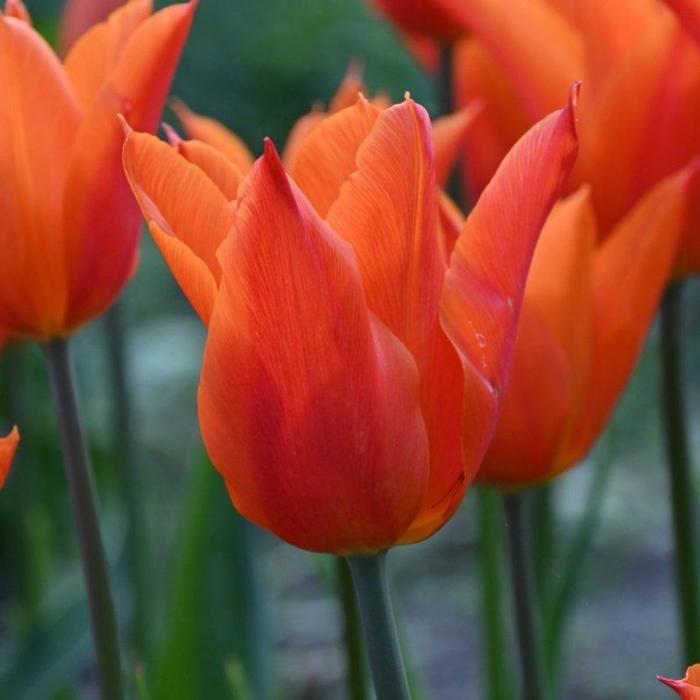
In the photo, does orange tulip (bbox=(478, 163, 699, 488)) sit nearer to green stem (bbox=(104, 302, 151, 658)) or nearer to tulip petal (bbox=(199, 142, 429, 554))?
tulip petal (bbox=(199, 142, 429, 554))

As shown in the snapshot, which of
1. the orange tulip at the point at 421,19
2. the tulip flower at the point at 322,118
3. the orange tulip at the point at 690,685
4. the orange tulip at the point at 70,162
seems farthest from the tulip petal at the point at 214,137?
the orange tulip at the point at 690,685

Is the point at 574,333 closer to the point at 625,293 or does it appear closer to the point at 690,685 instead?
the point at 625,293

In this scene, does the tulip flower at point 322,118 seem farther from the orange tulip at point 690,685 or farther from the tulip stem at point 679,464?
the orange tulip at point 690,685

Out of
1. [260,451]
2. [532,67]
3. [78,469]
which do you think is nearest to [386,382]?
[260,451]

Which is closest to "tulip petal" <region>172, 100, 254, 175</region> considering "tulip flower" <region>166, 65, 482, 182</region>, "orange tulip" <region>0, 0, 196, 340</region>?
"tulip flower" <region>166, 65, 482, 182</region>

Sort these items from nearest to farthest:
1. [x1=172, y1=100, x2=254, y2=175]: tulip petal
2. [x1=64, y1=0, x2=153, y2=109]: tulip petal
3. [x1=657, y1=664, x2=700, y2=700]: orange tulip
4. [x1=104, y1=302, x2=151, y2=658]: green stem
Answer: [x1=657, y1=664, x2=700, y2=700]: orange tulip, [x1=64, y1=0, x2=153, y2=109]: tulip petal, [x1=172, y1=100, x2=254, y2=175]: tulip petal, [x1=104, y1=302, x2=151, y2=658]: green stem

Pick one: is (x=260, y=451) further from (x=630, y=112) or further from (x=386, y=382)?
(x=630, y=112)
